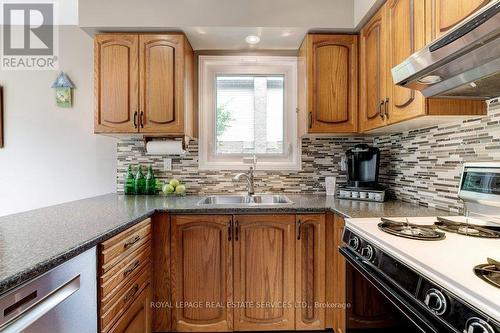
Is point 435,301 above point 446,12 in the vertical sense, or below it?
below

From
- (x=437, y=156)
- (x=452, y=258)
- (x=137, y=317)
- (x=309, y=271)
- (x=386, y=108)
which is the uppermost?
(x=386, y=108)

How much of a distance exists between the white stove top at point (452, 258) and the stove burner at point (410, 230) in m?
0.02

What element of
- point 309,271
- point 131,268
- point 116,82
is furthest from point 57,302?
point 116,82

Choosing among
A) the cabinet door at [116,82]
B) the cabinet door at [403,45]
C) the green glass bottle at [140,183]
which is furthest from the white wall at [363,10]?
the green glass bottle at [140,183]

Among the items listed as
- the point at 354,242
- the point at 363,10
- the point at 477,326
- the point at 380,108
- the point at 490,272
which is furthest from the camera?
the point at 363,10

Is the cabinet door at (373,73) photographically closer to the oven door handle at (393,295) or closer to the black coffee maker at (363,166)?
the black coffee maker at (363,166)

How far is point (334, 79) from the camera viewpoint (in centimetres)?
197

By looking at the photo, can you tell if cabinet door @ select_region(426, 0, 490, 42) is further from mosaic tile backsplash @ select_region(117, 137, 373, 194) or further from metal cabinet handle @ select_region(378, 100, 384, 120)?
mosaic tile backsplash @ select_region(117, 137, 373, 194)

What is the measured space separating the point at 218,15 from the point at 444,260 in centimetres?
191

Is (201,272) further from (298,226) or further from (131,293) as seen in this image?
(298,226)

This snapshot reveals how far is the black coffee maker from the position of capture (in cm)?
193

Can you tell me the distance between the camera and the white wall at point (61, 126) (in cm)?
237

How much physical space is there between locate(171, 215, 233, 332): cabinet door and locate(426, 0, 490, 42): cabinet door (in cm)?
141

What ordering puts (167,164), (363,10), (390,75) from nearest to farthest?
1. (390,75)
2. (363,10)
3. (167,164)
